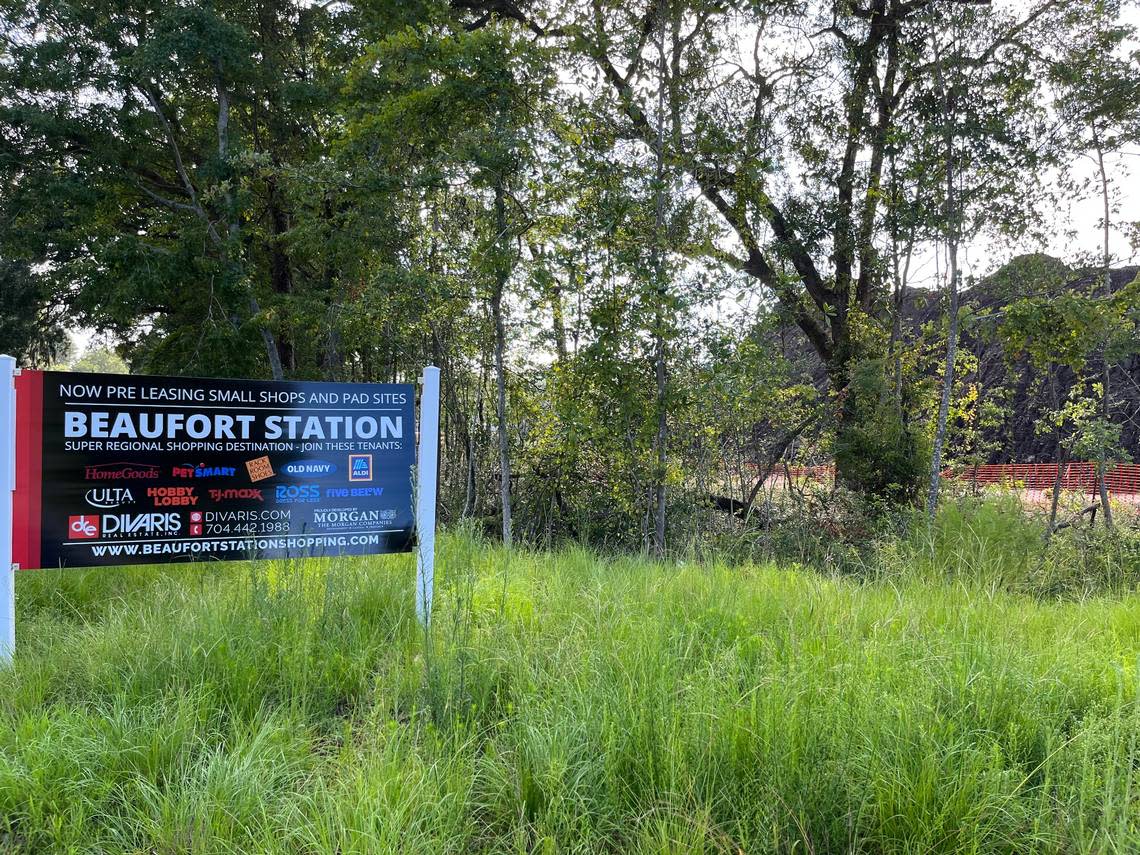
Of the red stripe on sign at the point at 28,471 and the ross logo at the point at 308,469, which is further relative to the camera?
the ross logo at the point at 308,469

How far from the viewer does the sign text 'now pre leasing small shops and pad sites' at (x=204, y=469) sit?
3922 millimetres

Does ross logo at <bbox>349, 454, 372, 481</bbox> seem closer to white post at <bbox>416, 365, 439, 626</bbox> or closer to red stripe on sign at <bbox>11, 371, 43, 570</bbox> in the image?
white post at <bbox>416, 365, 439, 626</bbox>

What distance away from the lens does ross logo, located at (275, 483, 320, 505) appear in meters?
4.41

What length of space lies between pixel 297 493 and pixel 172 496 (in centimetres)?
68

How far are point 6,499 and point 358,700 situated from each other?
2.33 meters

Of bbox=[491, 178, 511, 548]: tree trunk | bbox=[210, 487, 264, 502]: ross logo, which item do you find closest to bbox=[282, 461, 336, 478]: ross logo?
bbox=[210, 487, 264, 502]: ross logo

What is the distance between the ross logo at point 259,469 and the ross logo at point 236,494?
2.8 inches

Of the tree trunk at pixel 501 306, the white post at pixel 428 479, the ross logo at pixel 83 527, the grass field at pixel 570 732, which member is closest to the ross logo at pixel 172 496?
the ross logo at pixel 83 527

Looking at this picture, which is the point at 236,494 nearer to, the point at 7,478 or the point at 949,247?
the point at 7,478

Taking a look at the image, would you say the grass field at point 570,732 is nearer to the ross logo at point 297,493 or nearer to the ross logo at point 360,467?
the ross logo at point 297,493

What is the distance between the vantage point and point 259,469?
4.37 m

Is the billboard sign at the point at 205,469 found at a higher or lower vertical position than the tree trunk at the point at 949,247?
lower

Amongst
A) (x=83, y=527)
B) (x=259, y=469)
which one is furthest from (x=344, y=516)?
(x=83, y=527)

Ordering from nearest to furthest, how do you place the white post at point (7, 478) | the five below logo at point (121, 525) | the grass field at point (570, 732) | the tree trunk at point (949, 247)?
the grass field at point (570, 732), the white post at point (7, 478), the five below logo at point (121, 525), the tree trunk at point (949, 247)
